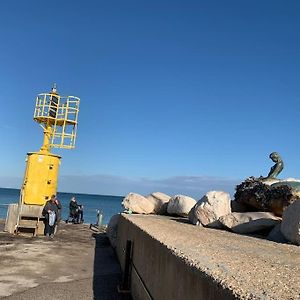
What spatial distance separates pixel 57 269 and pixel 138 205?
240 inches

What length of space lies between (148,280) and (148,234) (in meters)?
0.76

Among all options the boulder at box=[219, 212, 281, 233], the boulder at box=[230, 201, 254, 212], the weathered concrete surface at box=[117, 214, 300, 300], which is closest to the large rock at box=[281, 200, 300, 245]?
the weathered concrete surface at box=[117, 214, 300, 300]

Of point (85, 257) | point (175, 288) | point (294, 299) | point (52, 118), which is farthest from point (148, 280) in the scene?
point (52, 118)

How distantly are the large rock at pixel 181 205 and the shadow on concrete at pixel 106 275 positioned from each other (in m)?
2.39

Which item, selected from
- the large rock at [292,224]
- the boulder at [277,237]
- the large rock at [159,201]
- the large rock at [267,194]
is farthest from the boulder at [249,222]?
the large rock at [159,201]

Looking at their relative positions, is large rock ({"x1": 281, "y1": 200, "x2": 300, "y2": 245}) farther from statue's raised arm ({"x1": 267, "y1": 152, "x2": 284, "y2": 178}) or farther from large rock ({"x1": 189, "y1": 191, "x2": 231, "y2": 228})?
statue's raised arm ({"x1": 267, "y1": 152, "x2": 284, "y2": 178})

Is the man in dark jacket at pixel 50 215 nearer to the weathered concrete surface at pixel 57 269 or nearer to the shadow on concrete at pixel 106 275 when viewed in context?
the weathered concrete surface at pixel 57 269

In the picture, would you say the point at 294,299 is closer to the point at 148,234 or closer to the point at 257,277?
the point at 257,277

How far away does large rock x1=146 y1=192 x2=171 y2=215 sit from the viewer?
1583 cm

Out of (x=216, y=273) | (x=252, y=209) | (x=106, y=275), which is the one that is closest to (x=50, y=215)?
(x=106, y=275)

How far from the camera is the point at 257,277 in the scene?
11.6 ft

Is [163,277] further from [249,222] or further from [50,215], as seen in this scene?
[50,215]

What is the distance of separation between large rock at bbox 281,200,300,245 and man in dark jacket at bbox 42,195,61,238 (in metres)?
11.1

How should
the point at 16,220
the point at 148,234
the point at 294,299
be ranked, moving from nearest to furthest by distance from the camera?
the point at 294,299, the point at 148,234, the point at 16,220
